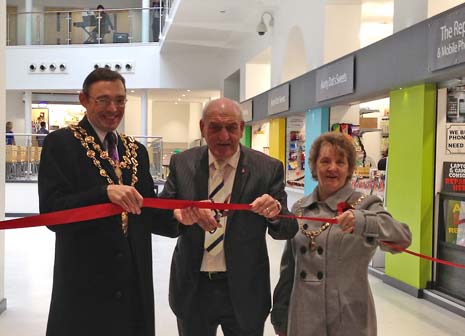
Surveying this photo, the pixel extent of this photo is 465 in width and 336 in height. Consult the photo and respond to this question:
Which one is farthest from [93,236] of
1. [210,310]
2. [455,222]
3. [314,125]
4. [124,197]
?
[314,125]

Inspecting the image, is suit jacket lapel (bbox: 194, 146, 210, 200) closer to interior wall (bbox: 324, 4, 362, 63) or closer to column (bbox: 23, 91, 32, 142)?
interior wall (bbox: 324, 4, 362, 63)

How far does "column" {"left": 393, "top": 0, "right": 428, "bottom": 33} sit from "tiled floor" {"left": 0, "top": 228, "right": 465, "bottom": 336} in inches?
115

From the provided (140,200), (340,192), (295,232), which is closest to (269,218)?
(295,232)

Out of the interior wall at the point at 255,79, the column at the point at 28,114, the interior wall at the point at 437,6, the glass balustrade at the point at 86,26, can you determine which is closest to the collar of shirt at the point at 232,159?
the interior wall at the point at 437,6

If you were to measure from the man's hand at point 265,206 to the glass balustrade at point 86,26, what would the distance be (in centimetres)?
1838

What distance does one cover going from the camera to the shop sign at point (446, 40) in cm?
463

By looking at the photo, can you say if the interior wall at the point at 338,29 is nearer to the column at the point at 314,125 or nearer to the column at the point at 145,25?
the column at the point at 314,125

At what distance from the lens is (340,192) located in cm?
229

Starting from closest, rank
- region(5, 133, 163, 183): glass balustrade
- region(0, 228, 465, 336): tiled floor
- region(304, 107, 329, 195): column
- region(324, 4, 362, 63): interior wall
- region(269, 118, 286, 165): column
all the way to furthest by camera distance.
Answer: region(0, 228, 465, 336): tiled floor
region(324, 4, 362, 63): interior wall
region(304, 107, 329, 195): column
region(269, 118, 286, 165): column
region(5, 133, 163, 183): glass balustrade

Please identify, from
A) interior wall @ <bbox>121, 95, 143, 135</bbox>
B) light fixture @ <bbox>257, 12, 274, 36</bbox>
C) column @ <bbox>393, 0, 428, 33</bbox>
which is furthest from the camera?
interior wall @ <bbox>121, 95, 143, 135</bbox>

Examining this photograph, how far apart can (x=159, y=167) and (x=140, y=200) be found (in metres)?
13.6

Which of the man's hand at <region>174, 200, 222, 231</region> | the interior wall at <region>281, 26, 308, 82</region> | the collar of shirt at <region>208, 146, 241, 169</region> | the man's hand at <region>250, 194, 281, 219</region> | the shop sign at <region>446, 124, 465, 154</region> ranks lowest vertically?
the man's hand at <region>174, 200, 222, 231</region>

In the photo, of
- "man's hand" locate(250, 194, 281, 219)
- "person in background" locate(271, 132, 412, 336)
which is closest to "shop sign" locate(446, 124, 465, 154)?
"person in background" locate(271, 132, 412, 336)

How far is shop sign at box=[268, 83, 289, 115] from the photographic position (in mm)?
10267
